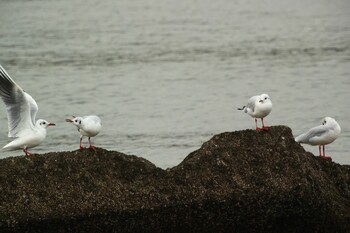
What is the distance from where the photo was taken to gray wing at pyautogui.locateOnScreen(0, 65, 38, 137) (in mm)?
9859

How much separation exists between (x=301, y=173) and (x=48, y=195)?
8.00ft

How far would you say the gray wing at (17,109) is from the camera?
986 centimetres

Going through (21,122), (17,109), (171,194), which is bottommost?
(171,194)

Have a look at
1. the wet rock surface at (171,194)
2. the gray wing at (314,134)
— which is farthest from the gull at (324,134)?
the wet rock surface at (171,194)

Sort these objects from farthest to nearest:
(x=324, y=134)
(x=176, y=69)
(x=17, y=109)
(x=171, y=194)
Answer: (x=176, y=69) < (x=324, y=134) < (x=17, y=109) < (x=171, y=194)

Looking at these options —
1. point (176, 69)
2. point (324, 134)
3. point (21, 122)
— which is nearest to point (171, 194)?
point (21, 122)

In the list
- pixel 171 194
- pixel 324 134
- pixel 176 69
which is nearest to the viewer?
pixel 171 194

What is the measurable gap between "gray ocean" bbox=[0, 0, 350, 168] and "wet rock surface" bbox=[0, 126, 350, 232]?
5454 mm

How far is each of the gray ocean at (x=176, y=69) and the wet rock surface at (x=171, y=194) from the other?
5.45 meters

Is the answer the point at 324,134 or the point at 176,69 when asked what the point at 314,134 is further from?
the point at 176,69

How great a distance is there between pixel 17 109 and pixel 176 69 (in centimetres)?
1678

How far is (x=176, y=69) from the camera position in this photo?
1049 inches

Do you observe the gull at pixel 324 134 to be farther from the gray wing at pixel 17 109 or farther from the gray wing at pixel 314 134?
the gray wing at pixel 17 109

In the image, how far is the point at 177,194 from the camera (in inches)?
339
